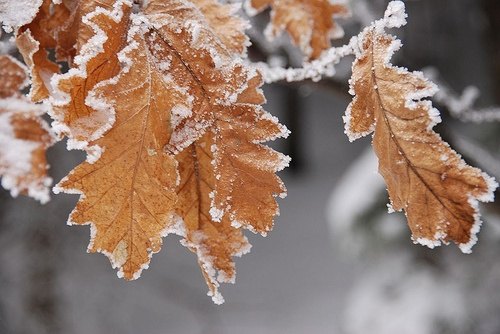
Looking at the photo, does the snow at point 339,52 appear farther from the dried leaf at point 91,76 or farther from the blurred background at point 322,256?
the blurred background at point 322,256

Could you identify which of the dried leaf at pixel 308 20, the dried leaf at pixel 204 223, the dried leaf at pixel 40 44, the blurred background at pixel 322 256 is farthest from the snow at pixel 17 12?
the blurred background at pixel 322 256

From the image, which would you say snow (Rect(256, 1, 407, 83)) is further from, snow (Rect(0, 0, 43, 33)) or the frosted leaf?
snow (Rect(0, 0, 43, 33))

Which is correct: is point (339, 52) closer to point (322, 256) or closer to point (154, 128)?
point (154, 128)

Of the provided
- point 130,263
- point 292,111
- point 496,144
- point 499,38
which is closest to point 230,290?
point 292,111

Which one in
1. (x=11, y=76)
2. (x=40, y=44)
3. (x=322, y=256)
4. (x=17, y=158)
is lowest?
(x=322, y=256)

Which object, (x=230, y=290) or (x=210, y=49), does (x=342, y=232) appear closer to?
(x=210, y=49)

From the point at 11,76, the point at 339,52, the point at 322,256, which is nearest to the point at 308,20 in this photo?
the point at 339,52
